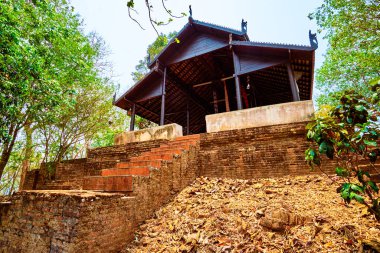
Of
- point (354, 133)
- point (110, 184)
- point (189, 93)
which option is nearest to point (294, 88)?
point (354, 133)

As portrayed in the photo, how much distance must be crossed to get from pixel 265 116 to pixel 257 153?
7.06 feet

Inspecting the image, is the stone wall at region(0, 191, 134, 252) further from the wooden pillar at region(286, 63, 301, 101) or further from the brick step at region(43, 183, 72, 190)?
the wooden pillar at region(286, 63, 301, 101)

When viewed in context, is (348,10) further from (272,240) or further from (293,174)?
(272,240)

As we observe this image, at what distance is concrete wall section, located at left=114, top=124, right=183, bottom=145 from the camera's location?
7.95 m

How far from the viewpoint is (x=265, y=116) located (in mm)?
6910

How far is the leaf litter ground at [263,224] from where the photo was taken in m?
2.43

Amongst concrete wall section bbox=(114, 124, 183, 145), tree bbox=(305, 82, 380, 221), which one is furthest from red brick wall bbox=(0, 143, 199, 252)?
concrete wall section bbox=(114, 124, 183, 145)

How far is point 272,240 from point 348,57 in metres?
14.6

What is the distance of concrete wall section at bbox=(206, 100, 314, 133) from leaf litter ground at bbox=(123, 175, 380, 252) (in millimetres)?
2980

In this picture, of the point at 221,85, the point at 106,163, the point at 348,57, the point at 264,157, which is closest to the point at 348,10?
the point at 348,57

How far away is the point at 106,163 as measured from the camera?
671cm

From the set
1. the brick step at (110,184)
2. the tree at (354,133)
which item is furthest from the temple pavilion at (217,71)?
the brick step at (110,184)

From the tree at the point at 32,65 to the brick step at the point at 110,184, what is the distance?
3209mm

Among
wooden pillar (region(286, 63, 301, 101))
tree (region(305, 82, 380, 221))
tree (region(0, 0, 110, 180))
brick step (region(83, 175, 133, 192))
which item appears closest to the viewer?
tree (region(305, 82, 380, 221))
